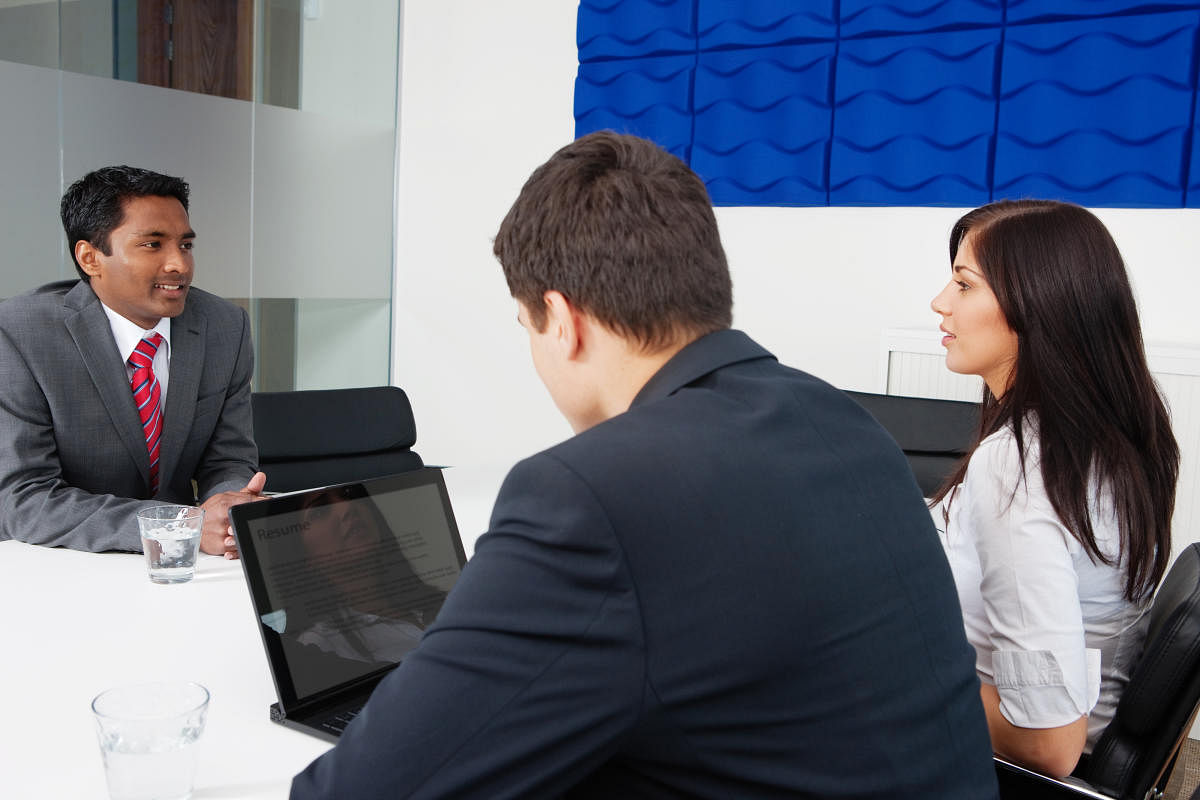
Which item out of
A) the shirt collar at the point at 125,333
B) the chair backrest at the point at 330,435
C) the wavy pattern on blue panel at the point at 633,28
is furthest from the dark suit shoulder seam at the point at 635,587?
the wavy pattern on blue panel at the point at 633,28

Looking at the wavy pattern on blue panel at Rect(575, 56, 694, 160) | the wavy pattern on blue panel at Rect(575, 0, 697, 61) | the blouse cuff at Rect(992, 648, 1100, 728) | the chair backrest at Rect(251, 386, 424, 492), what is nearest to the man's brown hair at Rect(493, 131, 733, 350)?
the blouse cuff at Rect(992, 648, 1100, 728)

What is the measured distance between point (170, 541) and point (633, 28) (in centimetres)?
321

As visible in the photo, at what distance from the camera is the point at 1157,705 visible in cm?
136

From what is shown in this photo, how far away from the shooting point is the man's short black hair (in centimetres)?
241

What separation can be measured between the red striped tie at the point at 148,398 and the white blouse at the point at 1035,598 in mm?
1649

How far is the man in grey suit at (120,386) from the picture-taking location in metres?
1.93

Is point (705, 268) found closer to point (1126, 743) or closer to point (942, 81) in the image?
point (1126, 743)

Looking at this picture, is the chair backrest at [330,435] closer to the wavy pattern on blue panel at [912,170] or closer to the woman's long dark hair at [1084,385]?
the woman's long dark hair at [1084,385]

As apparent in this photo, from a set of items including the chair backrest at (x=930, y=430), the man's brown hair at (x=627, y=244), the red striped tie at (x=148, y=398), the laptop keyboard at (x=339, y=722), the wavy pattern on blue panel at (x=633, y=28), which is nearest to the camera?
the man's brown hair at (x=627, y=244)

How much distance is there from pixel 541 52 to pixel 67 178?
78.5 inches

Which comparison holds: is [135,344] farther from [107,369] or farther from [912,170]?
[912,170]

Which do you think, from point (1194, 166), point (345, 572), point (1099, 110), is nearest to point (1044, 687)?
point (345, 572)

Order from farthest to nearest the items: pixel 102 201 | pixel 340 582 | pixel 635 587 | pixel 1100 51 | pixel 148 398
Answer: pixel 1100 51 < pixel 102 201 < pixel 148 398 < pixel 340 582 < pixel 635 587

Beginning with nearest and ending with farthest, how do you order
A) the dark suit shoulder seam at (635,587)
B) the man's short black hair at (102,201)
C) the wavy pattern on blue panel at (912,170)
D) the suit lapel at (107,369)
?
the dark suit shoulder seam at (635,587) < the suit lapel at (107,369) < the man's short black hair at (102,201) < the wavy pattern on blue panel at (912,170)
